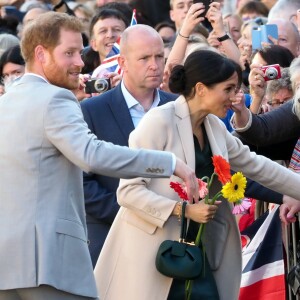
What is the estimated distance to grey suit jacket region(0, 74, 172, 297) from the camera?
577 centimetres

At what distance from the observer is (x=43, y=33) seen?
609 centimetres

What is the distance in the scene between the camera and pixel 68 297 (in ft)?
19.3

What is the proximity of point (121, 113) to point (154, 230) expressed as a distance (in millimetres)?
1376

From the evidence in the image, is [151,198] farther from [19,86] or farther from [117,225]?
[19,86]

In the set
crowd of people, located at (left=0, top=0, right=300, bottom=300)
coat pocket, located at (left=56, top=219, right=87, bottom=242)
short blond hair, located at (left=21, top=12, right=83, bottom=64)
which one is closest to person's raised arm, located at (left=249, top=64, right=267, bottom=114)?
crowd of people, located at (left=0, top=0, right=300, bottom=300)

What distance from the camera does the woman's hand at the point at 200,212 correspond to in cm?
650

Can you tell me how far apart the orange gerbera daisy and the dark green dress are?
0.48 meters

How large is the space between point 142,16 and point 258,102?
552cm

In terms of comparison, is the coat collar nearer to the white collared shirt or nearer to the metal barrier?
the white collared shirt

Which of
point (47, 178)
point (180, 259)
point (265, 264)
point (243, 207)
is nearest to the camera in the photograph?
point (47, 178)

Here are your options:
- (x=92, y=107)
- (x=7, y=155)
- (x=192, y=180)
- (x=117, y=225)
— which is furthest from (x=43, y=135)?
(x=92, y=107)

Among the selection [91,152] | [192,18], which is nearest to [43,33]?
[91,152]

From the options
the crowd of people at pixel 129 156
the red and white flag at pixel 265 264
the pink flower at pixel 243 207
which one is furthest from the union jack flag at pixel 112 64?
the red and white flag at pixel 265 264

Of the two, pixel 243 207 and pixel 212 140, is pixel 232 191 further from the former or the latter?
pixel 243 207
